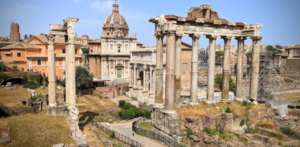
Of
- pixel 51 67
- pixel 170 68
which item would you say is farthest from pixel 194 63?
pixel 51 67

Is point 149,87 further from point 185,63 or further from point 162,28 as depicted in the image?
point 162,28

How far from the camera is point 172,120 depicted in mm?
13297

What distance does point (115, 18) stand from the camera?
53.3m

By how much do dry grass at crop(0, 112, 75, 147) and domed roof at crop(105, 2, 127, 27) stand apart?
4037 centimetres

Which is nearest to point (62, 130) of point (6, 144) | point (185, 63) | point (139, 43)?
point (6, 144)

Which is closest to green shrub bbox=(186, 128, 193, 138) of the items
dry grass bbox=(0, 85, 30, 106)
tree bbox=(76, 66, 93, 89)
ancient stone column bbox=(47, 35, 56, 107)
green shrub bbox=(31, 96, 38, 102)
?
ancient stone column bbox=(47, 35, 56, 107)

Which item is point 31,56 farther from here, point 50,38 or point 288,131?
point 288,131

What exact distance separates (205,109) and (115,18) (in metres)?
42.2

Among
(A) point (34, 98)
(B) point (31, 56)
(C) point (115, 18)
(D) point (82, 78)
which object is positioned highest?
(C) point (115, 18)

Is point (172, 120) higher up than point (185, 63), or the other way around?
point (185, 63)

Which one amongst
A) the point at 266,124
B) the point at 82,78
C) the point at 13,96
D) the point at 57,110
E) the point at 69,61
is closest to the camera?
the point at 266,124

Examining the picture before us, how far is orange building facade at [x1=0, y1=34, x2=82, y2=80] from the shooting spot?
36.5 meters

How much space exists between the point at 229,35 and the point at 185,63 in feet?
104

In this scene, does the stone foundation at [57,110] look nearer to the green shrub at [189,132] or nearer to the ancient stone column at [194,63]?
the green shrub at [189,132]
